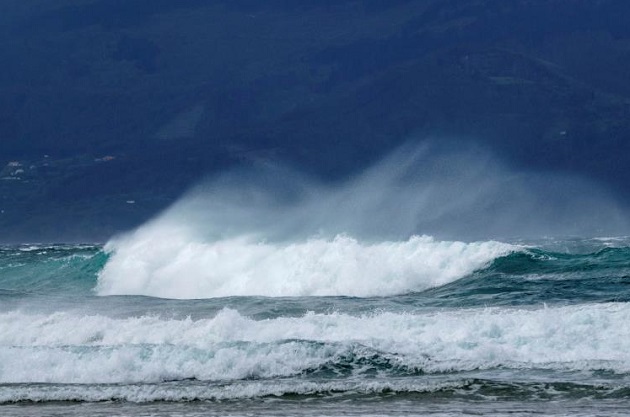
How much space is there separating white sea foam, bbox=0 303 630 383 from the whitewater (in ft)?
0.13

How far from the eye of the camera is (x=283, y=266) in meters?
38.9

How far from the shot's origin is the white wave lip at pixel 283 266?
34250 mm

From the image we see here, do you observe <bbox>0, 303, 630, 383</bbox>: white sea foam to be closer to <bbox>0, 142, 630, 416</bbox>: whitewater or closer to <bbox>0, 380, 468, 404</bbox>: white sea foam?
<bbox>0, 142, 630, 416</bbox>: whitewater

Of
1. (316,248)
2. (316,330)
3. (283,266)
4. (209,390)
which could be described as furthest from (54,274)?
(209,390)

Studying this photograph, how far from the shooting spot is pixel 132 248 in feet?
154

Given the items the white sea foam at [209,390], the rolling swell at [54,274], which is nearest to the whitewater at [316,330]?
the white sea foam at [209,390]

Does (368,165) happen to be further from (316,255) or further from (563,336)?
(563,336)

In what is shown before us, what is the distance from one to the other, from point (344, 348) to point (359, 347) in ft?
0.83

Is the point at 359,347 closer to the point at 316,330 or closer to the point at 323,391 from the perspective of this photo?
the point at 323,391

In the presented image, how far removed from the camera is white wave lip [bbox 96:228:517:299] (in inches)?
1348

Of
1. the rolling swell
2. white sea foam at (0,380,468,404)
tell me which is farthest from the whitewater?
the rolling swell

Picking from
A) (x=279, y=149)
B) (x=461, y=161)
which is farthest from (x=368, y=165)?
(x=461, y=161)

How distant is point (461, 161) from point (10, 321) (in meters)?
111

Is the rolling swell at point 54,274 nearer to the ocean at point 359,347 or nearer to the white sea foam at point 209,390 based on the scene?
the ocean at point 359,347
